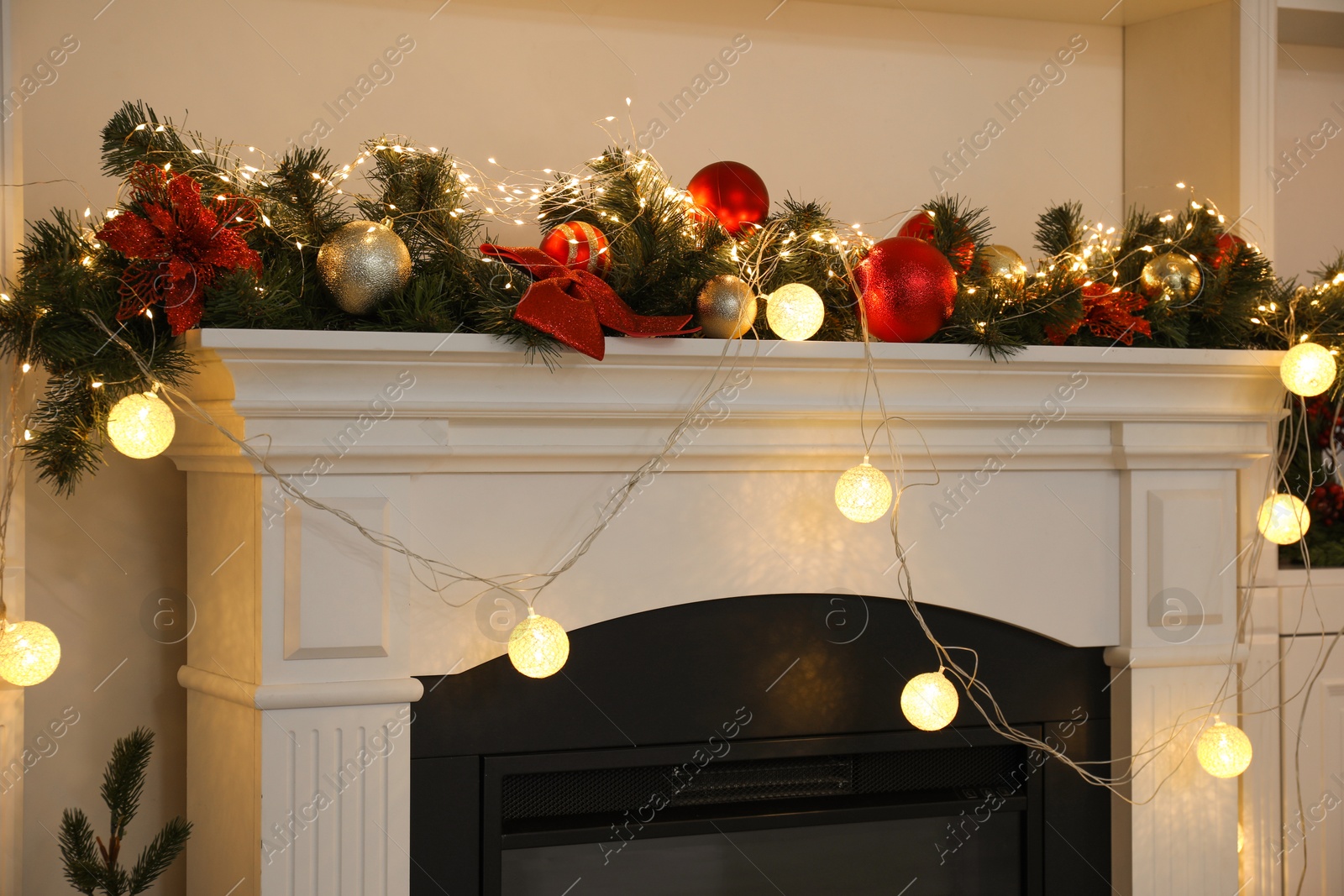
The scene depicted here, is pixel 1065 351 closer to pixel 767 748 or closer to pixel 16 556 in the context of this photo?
pixel 767 748

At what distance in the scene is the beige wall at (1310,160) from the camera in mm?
1838

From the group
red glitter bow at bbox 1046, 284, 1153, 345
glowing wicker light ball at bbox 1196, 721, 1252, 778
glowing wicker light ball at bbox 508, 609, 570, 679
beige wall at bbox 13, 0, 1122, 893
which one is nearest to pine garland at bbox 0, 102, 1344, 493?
red glitter bow at bbox 1046, 284, 1153, 345

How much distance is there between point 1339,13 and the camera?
166cm

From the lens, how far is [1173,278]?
1340 mm

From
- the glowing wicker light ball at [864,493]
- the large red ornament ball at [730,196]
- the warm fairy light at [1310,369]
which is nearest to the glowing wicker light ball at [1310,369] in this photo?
the warm fairy light at [1310,369]

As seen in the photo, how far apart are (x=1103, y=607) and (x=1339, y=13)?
109cm

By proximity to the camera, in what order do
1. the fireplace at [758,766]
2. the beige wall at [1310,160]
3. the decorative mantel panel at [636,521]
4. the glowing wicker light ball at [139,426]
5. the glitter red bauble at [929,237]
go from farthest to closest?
the beige wall at [1310,160], the glitter red bauble at [929,237], the fireplace at [758,766], the decorative mantel panel at [636,521], the glowing wicker light ball at [139,426]

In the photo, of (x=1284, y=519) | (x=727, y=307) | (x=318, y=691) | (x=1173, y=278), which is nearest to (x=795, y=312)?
(x=727, y=307)

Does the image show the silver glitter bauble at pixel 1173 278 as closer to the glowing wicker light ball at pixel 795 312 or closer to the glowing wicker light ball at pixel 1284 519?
the glowing wicker light ball at pixel 1284 519

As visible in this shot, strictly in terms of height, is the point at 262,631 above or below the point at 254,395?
below

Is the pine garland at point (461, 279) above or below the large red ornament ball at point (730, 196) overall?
below

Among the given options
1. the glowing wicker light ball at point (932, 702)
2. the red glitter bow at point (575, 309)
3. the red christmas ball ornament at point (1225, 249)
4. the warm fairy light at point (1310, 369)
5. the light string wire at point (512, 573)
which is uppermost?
the red christmas ball ornament at point (1225, 249)

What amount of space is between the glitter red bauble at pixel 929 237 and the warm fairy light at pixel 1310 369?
1.40 ft

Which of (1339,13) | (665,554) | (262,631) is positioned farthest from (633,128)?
(1339,13)
